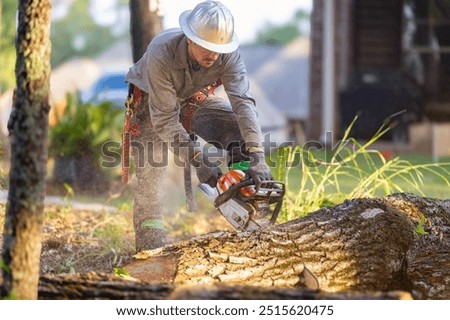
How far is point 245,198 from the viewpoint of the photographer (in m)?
5.14

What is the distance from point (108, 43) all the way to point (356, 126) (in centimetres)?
2995

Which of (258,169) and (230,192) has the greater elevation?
(258,169)

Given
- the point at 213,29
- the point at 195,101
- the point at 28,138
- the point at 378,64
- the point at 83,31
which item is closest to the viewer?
the point at 28,138

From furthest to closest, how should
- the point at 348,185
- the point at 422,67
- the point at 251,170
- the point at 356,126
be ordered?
the point at 422,67, the point at 356,126, the point at 348,185, the point at 251,170

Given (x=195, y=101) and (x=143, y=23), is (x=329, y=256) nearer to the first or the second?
(x=195, y=101)

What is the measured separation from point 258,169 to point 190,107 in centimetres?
63

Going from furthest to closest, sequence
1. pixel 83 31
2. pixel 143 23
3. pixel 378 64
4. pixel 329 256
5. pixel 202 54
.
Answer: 1. pixel 83 31
2. pixel 378 64
3. pixel 143 23
4. pixel 202 54
5. pixel 329 256

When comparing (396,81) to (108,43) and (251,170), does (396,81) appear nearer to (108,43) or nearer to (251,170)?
(251,170)

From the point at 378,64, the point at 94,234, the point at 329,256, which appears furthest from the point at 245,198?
the point at 378,64

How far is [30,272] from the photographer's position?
149 inches

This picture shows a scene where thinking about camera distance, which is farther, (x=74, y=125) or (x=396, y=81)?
(x=396, y=81)

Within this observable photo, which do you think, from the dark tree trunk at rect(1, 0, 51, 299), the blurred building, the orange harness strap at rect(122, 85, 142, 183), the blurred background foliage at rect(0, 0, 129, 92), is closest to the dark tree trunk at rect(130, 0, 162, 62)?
the orange harness strap at rect(122, 85, 142, 183)

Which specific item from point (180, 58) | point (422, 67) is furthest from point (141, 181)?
point (422, 67)

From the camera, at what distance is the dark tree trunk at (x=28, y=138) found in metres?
3.69
